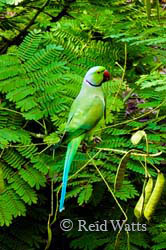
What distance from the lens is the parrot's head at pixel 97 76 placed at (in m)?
0.96

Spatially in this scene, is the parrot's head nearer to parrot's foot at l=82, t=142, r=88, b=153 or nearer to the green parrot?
the green parrot

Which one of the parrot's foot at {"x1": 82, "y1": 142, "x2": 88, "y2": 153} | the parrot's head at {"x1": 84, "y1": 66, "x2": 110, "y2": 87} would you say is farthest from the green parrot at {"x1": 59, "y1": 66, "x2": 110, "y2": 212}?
the parrot's foot at {"x1": 82, "y1": 142, "x2": 88, "y2": 153}

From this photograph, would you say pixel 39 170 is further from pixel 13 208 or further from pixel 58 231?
pixel 58 231

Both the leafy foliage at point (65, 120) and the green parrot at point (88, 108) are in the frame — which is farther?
the leafy foliage at point (65, 120)

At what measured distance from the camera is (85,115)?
96 cm

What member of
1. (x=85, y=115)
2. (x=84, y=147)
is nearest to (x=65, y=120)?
(x=84, y=147)

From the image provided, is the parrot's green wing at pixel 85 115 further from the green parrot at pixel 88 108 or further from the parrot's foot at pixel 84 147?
the parrot's foot at pixel 84 147

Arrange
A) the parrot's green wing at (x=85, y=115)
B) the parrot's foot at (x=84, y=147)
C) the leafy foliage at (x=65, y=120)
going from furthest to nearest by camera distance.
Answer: the leafy foliage at (x=65, y=120)
the parrot's foot at (x=84, y=147)
the parrot's green wing at (x=85, y=115)

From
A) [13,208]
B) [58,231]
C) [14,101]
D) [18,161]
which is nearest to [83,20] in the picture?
[14,101]

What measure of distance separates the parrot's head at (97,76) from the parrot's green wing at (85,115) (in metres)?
0.04

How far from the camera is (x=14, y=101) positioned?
5.13ft

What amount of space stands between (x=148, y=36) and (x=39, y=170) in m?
0.71

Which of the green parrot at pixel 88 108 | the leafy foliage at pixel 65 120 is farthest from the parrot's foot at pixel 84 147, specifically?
the green parrot at pixel 88 108

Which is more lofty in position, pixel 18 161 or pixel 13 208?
pixel 18 161
